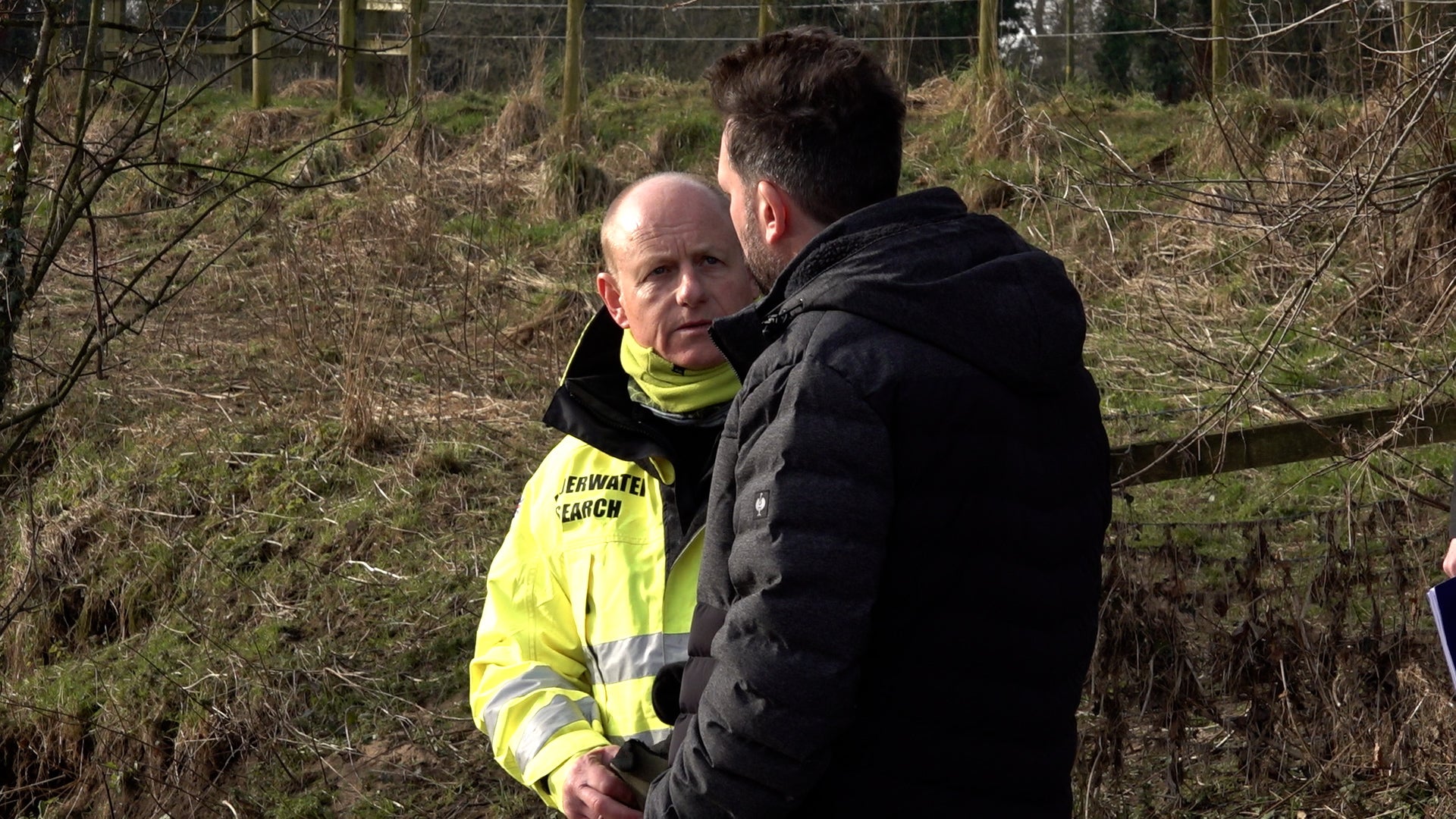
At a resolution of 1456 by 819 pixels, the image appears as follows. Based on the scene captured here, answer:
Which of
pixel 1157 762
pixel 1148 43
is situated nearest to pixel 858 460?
pixel 1157 762

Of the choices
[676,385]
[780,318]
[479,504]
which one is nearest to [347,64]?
[479,504]

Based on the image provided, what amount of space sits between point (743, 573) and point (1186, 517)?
15.6 feet

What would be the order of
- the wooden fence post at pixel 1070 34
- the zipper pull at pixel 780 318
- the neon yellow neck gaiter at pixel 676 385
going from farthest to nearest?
1. the wooden fence post at pixel 1070 34
2. the neon yellow neck gaiter at pixel 676 385
3. the zipper pull at pixel 780 318

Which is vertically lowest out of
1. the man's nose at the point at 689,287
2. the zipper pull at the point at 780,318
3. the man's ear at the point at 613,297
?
the man's ear at the point at 613,297

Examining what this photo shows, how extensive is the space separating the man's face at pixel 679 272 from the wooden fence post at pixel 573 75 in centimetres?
972

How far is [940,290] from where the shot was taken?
1.86 metres

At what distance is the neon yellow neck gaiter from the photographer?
268 centimetres

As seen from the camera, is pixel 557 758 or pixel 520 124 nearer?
pixel 557 758

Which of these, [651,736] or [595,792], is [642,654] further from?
[595,792]

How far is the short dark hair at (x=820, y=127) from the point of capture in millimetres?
2016

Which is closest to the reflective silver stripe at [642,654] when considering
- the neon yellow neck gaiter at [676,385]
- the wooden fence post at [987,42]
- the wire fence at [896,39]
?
the neon yellow neck gaiter at [676,385]

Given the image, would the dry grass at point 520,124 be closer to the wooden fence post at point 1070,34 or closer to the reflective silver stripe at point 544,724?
the wooden fence post at point 1070,34

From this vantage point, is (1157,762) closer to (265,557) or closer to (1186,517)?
(1186,517)

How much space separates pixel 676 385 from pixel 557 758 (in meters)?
0.71
